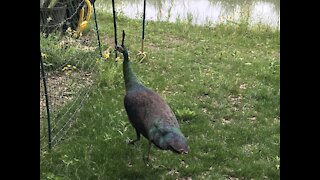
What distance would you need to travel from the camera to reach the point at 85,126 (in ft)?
Answer: 17.6

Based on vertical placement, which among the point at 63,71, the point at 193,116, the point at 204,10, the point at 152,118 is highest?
the point at 204,10

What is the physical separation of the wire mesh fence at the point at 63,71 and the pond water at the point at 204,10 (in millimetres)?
3908

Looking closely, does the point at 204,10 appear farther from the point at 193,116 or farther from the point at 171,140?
the point at 171,140

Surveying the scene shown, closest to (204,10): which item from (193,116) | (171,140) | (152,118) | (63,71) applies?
(63,71)

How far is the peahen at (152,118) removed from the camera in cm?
382

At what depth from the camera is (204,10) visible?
14242mm

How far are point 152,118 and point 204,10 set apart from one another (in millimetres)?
10493

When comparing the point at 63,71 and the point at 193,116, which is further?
the point at 63,71

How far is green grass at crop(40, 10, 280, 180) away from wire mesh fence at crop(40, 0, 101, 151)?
153 millimetres

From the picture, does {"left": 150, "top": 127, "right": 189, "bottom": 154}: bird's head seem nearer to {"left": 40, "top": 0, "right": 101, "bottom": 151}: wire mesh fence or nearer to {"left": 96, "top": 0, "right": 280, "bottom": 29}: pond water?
{"left": 40, "top": 0, "right": 101, "bottom": 151}: wire mesh fence
